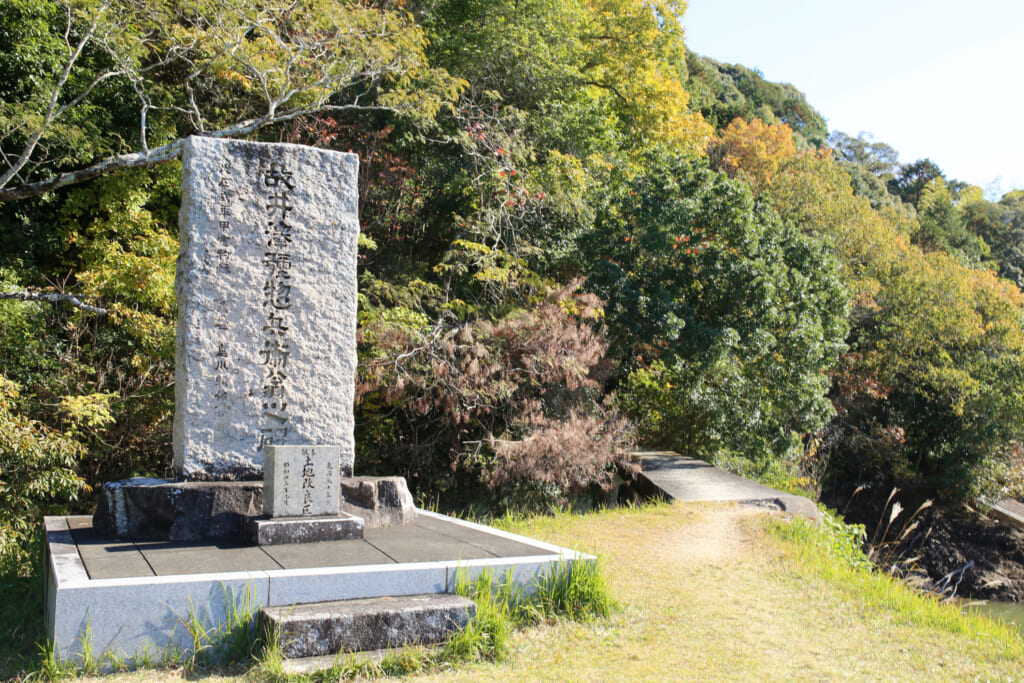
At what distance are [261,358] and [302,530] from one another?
138 centimetres

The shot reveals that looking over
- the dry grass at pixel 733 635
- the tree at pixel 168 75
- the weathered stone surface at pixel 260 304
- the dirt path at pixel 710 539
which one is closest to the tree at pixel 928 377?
the dirt path at pixel 710 539

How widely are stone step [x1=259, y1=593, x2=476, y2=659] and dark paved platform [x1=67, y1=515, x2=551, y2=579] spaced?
16.8 inches

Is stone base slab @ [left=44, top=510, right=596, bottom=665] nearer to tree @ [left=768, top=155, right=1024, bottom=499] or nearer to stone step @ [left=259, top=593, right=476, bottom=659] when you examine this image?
stone step @ [left=259, top=593, right=476, bottom=659]

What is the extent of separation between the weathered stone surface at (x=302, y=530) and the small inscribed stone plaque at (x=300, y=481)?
0.27 feet

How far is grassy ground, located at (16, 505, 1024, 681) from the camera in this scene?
153 inches

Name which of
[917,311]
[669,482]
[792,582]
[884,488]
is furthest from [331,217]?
[884,488]

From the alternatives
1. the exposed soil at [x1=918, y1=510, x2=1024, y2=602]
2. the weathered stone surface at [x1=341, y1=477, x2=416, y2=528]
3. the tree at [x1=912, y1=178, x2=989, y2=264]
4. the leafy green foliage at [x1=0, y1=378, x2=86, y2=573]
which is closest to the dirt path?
the weathered stone surface at [x1=341, y1=477, x2=416, y2=528]

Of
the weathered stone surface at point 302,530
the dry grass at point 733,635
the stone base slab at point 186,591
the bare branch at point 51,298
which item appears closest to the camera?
the stone base slab at point 186,591

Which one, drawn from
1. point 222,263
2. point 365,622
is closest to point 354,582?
point 365,622

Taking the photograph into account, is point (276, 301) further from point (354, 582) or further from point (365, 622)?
point (365, 622)

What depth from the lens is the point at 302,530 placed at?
16.5 feet

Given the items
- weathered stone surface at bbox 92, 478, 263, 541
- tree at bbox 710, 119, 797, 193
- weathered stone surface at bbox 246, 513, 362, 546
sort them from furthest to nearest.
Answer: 1. tree at bbox 710, 119, 797, 193
2. weathered stone surface at bbox 92, 478, 263, 541
3. weathered stone surface at bbox 246, 513, 362, 546

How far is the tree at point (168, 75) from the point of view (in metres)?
9.09

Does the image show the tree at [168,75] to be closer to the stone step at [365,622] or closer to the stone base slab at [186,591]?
the stone base slab at [186,591]
